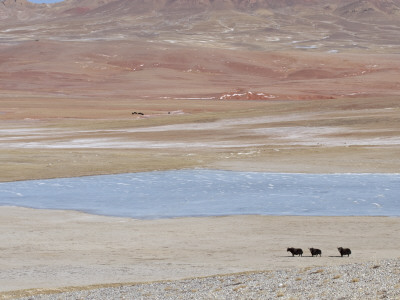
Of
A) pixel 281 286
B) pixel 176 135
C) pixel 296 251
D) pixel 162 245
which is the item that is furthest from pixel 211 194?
pixel 176 135

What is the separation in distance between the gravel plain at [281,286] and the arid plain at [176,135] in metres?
1.40

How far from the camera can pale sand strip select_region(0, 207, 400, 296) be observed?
1472 cm

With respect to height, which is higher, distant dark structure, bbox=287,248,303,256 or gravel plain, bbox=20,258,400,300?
gravel plain, bbox=20,258,400,300

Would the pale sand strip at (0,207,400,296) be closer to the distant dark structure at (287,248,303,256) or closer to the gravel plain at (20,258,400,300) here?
the distant dark structure at (287,248,303,256)

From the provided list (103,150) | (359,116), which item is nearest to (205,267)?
(103,150)

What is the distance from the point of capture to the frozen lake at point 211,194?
22094 millimetres

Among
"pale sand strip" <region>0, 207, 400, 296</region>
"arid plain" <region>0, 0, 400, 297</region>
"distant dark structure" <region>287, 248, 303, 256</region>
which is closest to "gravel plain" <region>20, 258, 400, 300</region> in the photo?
"pale sand strip" <region>0, 207, 400, 296</region>

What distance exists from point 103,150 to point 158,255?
21725 mm

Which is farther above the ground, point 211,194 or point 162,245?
point 162,245

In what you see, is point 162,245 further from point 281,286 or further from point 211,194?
point 211,194

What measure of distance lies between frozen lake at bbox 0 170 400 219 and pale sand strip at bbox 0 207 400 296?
52.5 inches

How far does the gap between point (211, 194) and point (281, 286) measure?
13.3 m

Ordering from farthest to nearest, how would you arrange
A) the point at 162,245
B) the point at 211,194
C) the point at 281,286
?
1. the point at 211,194
2. the point at 162,245
3. the point at 281,286

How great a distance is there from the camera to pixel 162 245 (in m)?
17.4
